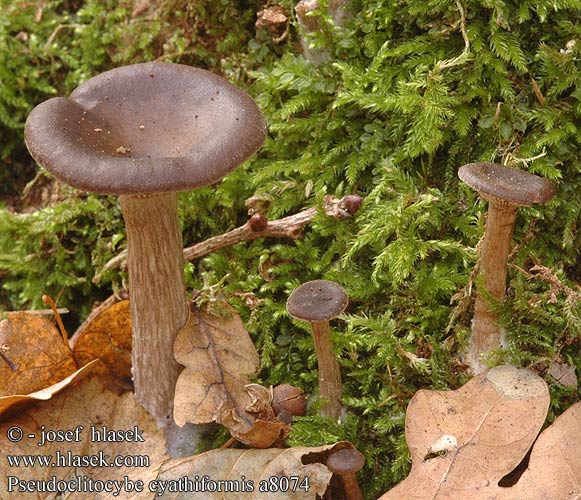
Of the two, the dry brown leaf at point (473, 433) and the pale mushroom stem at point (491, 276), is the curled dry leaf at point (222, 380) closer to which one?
the dry brown leaf at point (473, 433)

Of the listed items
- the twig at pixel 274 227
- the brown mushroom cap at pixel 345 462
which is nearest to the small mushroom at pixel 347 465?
the brown mushroom cap at pixel 345 462

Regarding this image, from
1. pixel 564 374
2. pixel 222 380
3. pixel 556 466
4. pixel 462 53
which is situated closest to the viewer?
pixel 556 466

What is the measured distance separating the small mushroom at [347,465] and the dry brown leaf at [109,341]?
3.57ft

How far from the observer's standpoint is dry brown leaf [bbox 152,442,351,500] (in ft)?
6.76

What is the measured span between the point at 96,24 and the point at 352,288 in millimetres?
2199

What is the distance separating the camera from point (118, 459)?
2.37 m

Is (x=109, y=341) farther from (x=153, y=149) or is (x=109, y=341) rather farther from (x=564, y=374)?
(x=564, y=374)

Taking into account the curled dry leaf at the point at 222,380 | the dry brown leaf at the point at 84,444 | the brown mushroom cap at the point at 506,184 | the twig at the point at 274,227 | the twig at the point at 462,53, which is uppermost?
the twig at the point at 462,53

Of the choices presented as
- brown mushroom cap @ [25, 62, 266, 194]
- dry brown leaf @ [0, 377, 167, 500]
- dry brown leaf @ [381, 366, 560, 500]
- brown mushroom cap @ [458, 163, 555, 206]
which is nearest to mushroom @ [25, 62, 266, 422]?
brown mushroom cap @ [25, 62, 266, 194]

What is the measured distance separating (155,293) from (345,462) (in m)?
0.92

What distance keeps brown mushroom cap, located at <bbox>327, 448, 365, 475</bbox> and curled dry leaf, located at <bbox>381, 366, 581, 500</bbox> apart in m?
0.12

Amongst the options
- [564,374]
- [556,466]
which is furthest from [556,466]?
[564,374]

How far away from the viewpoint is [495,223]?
2.13 metres

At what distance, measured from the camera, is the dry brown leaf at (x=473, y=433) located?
1.94 metres
